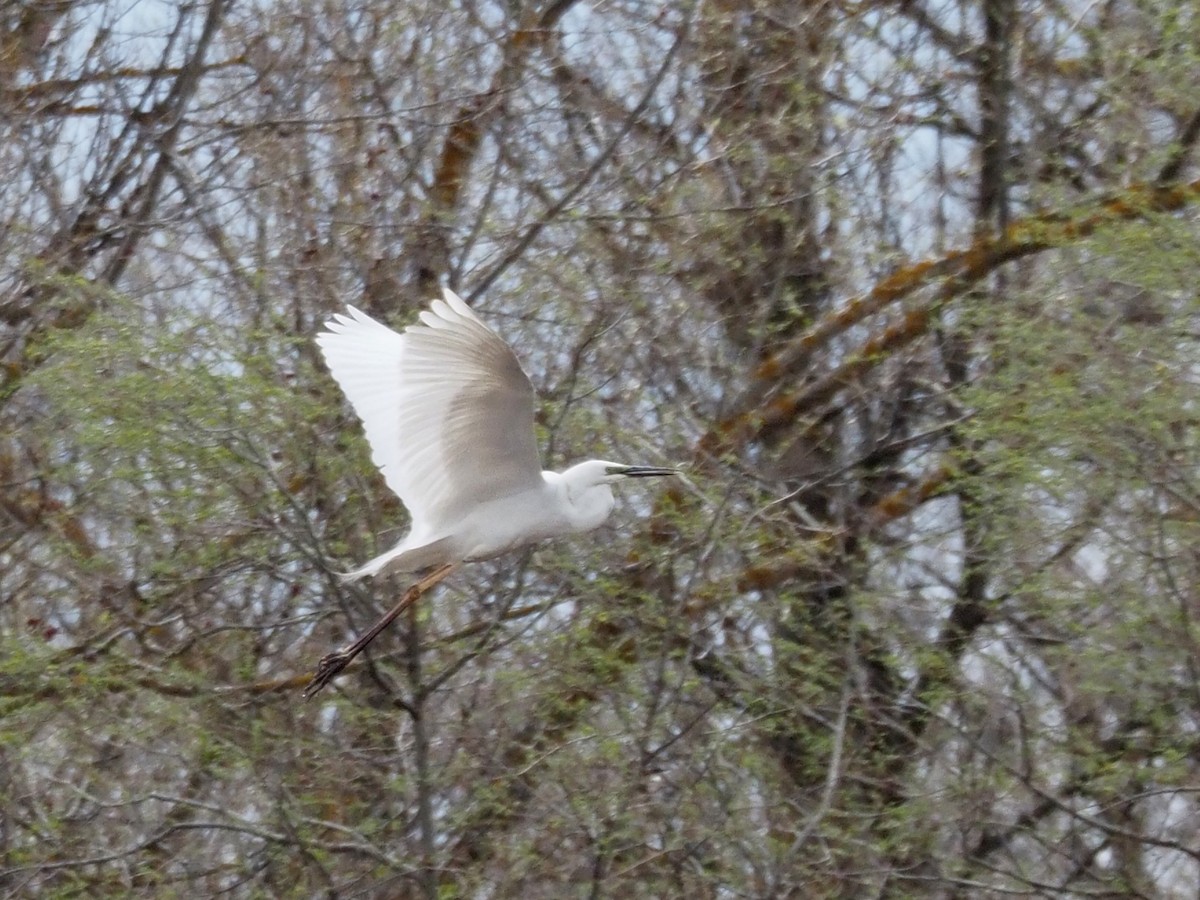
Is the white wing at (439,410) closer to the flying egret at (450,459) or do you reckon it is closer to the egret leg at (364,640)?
the flying egret at (450,459)

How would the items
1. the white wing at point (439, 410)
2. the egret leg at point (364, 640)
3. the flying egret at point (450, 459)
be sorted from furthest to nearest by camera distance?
the egret leg at point (364, 640)
the flying egret at point (450, 459)
the white wing at point (439, 410)

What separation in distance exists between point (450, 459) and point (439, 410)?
0.33m

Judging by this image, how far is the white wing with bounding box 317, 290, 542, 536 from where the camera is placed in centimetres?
547

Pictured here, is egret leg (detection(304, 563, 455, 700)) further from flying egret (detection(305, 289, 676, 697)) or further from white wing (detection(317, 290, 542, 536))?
white wing (detection(317, 290, 542, 536))

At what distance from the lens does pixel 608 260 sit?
24.3 ft

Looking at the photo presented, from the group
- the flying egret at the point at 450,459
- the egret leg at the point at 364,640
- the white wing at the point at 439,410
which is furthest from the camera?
the egret leg at the point at 364,640

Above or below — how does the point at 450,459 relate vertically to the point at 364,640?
above

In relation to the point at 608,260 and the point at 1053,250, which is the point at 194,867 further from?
the point at 1053,250

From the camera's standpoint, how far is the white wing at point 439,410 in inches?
215

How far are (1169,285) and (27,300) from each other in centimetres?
461

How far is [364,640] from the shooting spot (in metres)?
6.01

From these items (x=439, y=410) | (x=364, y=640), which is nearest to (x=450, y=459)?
(x=439, y=410)

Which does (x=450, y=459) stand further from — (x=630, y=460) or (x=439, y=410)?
(x=630, y=460)

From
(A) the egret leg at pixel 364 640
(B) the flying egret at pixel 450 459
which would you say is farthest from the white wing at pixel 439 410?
(A) the egret leg at pixel 364 640
